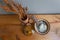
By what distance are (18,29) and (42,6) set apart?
0.31 meters

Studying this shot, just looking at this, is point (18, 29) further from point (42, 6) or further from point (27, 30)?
point (42, 6)

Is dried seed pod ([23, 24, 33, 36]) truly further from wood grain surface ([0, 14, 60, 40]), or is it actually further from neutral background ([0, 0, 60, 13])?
neutral background ([0, 0, 60, 13])

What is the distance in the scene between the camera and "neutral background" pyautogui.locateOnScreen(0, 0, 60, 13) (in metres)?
1.40

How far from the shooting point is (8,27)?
1.35 m

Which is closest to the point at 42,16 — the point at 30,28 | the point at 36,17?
the point at 36,17

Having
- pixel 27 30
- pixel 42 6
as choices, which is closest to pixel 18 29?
pixel 27 30

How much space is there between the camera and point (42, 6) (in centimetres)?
141

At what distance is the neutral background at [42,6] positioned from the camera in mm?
1403

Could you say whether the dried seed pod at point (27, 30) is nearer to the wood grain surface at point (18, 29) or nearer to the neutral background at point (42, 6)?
the wood grain surface at point (18, 29)

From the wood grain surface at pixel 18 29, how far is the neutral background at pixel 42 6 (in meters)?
0.07

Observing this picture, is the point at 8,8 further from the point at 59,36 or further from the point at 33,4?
the point at 59,36

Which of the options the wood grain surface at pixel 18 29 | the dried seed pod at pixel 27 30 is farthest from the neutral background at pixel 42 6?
the dried seed pod at pixel 27 30

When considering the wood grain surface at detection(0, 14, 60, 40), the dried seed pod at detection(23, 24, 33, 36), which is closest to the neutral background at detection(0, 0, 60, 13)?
the wood grain surface at detection(0, 14, 60, 40)

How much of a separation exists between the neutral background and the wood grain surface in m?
0.07
